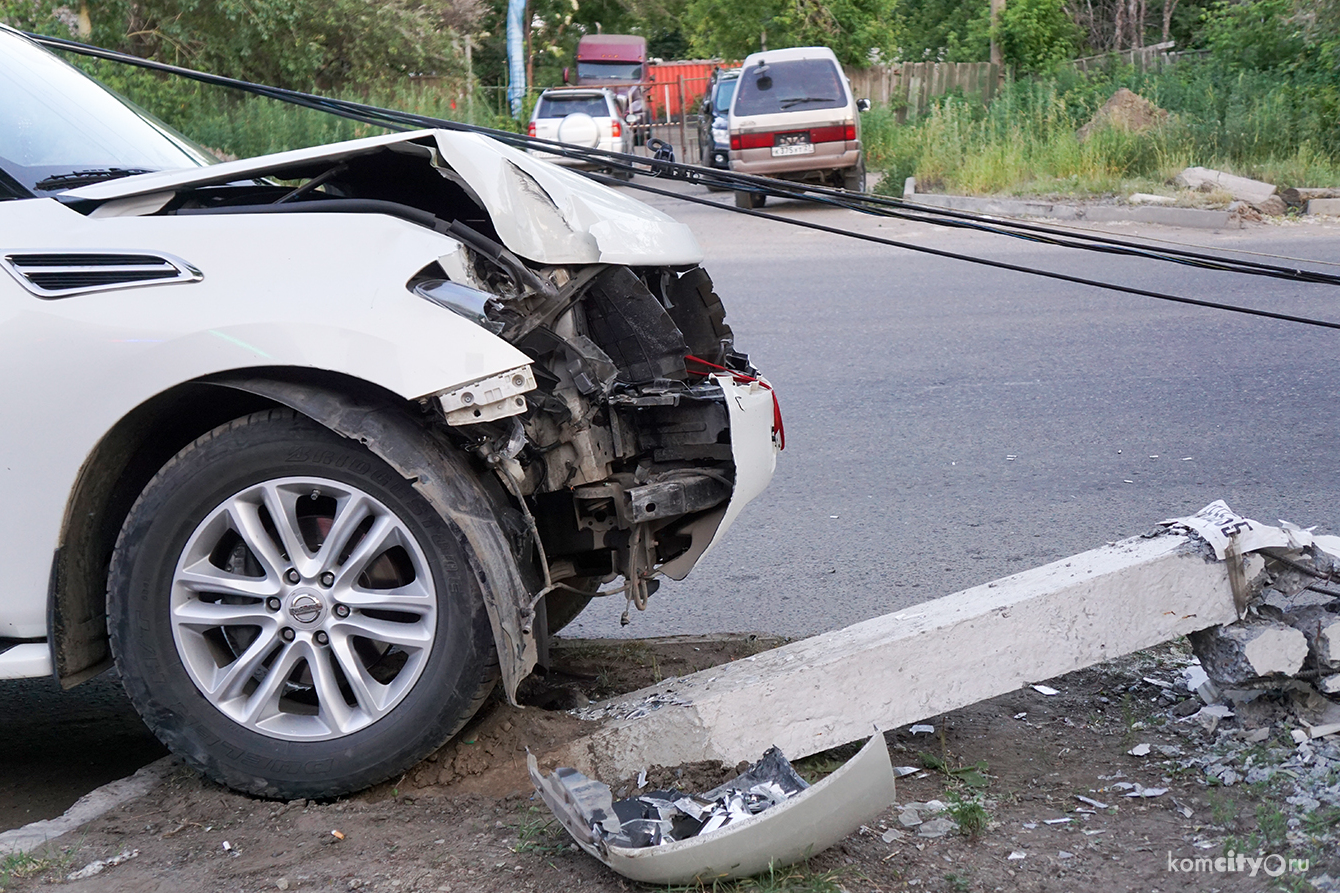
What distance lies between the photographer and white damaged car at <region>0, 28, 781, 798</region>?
2.84 metres

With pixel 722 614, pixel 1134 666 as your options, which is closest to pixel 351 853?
pixel 722 614

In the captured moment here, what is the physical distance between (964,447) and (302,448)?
13.4ft

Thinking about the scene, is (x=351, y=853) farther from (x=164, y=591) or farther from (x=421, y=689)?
(x=164, y=591)

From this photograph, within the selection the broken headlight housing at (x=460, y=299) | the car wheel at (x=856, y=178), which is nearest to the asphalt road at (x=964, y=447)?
the broken headlight housing at (x=460, y=299)

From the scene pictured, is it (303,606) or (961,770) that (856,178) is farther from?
(303,606)

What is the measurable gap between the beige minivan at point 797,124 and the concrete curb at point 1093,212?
290 cm

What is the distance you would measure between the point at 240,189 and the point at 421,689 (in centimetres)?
161

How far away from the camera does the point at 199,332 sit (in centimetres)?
284

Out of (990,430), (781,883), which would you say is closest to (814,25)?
(990,430)

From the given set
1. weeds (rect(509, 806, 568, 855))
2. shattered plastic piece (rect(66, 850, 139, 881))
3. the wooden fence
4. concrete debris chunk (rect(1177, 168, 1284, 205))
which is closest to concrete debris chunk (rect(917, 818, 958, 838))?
weeds (rect(509, 806, 568, 855))

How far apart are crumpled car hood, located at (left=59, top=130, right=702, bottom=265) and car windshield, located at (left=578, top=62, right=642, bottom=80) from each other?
38.4 meters

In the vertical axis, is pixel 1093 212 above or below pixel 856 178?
below

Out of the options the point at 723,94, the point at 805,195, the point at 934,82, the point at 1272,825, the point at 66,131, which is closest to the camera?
the point at 1272,825

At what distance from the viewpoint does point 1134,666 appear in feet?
12.0
